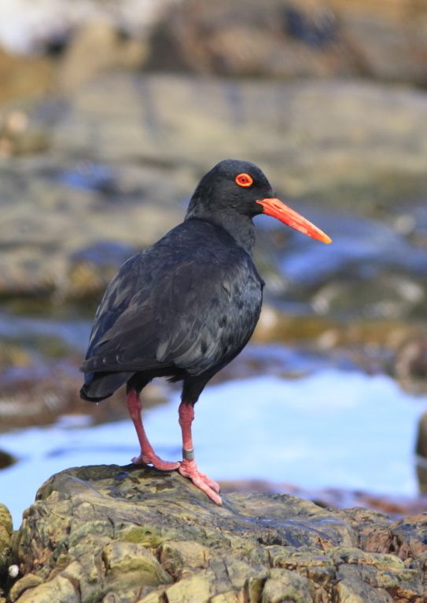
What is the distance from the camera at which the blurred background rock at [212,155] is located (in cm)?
1455

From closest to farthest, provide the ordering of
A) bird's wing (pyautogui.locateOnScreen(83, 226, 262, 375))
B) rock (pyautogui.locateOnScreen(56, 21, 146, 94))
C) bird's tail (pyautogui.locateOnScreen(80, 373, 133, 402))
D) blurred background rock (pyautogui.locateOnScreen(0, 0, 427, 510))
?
bird's tail (pyautogui.locateOnScreen(80, 373, 133, 402)) < bird's wing (pyautogui.locateOnScreen(83, 226, 262, 375)) < blurred background rock (pyautogui.locateOnScreen(0, 0, 427, 510)) < rock (pyautogui.locateOnScreen(56, 21, 146, 94))

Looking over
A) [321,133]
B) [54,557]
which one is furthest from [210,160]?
[54,557]

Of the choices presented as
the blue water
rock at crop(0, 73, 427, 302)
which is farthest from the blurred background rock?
the blue water

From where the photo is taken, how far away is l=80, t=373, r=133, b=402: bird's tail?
5609mm

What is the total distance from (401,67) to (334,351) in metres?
13.1

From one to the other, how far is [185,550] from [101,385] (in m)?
0.94

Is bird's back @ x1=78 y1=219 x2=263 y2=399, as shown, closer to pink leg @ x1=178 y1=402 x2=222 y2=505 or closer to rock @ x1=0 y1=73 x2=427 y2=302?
pink leg @ x1=178 y1=402 x2=222 y2=505

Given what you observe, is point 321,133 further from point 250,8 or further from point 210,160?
point 250,8

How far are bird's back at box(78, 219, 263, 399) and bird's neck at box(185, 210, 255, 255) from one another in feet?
1.18

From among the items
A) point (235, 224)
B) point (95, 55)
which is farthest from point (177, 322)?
point (95, 55)

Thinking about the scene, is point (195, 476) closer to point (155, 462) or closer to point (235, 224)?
point (155, 462)

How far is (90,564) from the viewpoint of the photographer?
4.94 meters

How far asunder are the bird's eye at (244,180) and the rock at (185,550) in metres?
1.94

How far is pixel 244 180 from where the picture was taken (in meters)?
7.05
